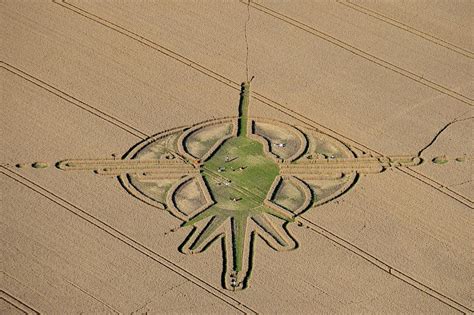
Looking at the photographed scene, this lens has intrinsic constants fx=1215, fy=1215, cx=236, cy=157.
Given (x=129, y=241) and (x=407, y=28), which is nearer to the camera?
(x=129, y=241)

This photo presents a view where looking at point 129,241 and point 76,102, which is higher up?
point 76,102

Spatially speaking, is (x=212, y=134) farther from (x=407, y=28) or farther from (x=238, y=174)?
(x=407, y=28)

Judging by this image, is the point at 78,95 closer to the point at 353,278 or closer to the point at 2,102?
the point at 2,102

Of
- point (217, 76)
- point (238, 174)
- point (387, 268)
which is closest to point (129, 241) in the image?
point (238, 174)

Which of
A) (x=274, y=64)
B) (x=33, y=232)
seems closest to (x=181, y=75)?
(x=274, y=64)

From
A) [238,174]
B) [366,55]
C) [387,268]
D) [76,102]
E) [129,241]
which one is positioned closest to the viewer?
[387,268]

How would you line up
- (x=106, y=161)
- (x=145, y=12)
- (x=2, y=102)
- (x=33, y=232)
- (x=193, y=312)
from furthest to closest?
(x=145, y=12)
(x=2, y=102)
(x=106, y=161)
(x=33, y=232)
(x=193, y=312)

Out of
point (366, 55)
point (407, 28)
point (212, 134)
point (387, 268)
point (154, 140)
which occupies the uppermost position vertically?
point (407, 28)
